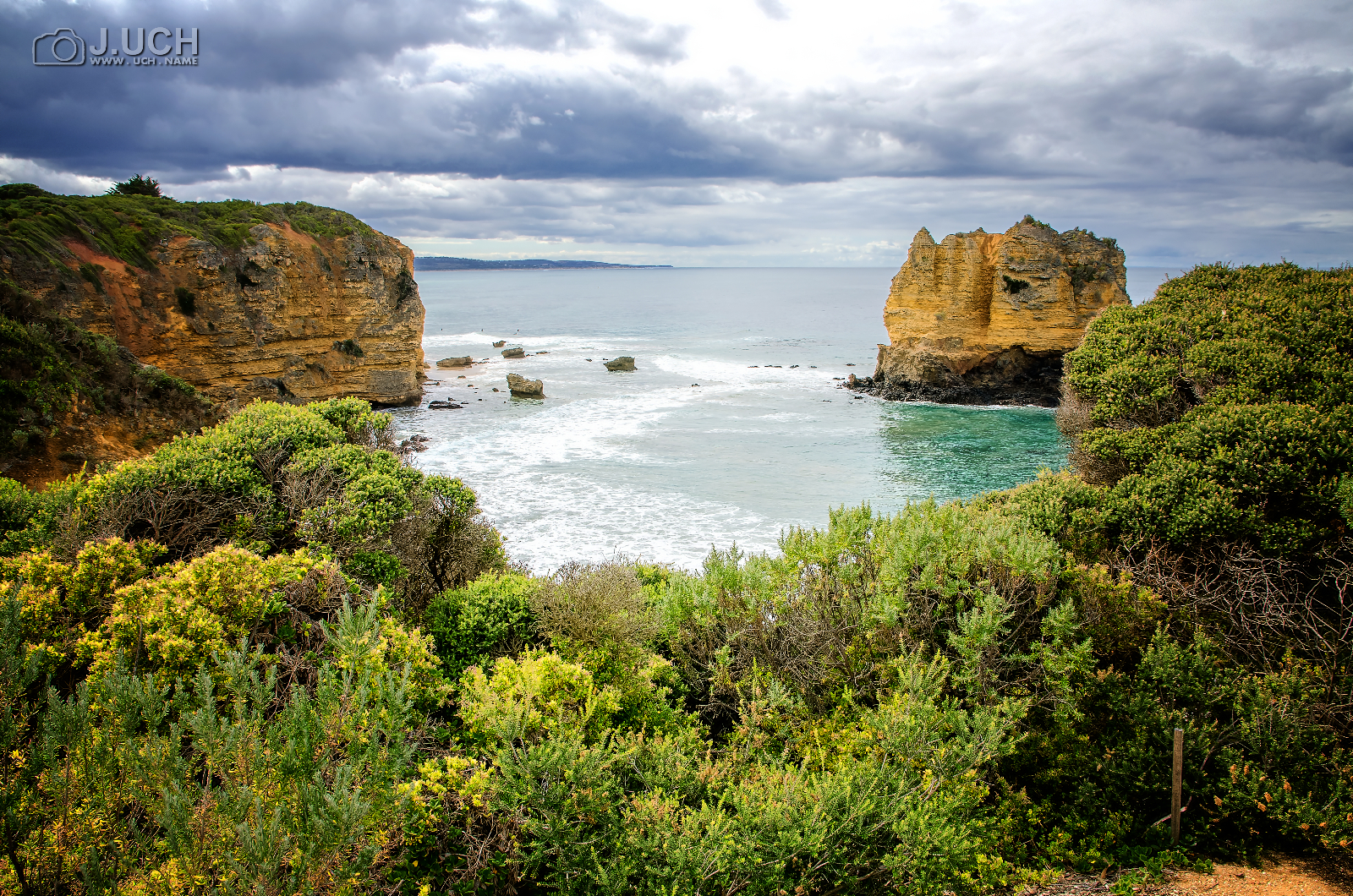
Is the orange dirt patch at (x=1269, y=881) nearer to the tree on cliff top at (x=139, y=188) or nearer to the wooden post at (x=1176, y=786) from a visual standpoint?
the wooden post at (x=1176, y=786)

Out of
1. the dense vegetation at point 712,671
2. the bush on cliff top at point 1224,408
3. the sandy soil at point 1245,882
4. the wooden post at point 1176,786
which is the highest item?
the bush on cliff top at point 1224,408

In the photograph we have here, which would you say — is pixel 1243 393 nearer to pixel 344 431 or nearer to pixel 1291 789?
pixel 1291 789

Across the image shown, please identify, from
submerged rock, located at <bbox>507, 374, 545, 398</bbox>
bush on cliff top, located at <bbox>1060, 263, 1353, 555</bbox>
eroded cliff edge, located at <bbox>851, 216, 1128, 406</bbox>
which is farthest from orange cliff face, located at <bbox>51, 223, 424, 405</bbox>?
eroded cliff edge, located at <bbox>851, 216, 1128, 406</bbox>

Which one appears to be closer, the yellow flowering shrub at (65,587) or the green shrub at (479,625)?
the yellow flowering shrub at (65,587)

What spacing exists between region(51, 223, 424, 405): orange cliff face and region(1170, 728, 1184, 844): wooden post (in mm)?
33744

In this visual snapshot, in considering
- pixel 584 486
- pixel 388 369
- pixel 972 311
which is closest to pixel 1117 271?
pixel 972 311

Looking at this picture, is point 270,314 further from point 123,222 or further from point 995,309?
point 995,309

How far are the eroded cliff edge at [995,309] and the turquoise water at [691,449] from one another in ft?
10.1

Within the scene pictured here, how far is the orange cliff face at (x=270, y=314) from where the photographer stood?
1139 inches

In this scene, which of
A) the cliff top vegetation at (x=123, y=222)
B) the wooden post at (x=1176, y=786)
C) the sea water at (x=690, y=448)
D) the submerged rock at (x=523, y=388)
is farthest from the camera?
the submerged rock at (x=523, y=388)

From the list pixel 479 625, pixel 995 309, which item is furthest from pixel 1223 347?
pixel 995 309

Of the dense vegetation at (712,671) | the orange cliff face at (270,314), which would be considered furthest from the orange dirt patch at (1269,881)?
the orange cliff face at (270,314)

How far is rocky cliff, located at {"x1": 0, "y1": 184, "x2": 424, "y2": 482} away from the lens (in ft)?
57.0

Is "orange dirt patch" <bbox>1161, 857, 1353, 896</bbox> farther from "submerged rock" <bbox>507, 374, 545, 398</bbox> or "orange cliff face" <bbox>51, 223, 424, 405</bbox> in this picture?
"submerged rock" <bbox>507, 374, 545, 398</bbox>
